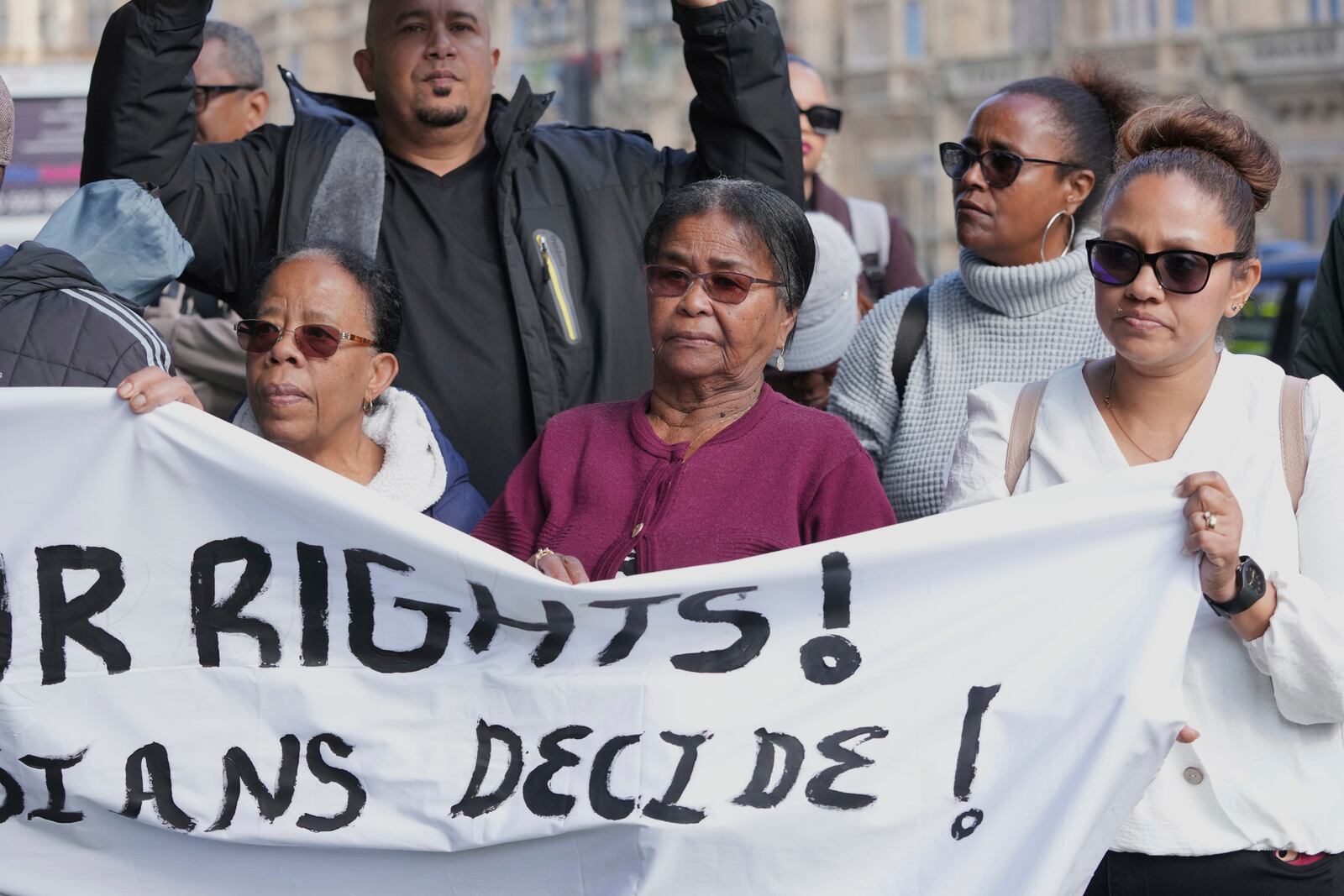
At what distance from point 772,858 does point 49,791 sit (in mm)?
1281

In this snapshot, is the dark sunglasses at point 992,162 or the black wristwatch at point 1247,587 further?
the dark sunglasses at point 992,162

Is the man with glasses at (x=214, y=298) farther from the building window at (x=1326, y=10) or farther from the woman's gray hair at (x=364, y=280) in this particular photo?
the building window at (x=1326, y=10)

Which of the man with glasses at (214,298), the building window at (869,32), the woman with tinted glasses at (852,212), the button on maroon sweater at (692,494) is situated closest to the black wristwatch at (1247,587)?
the button on maroon sweater at (692,494)

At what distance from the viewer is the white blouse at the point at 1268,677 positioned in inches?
110

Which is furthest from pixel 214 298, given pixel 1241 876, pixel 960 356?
pixel 1241 876

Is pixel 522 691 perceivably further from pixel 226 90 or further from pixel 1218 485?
pixel 226 90

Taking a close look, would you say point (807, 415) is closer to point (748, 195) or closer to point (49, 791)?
point (748, 195)

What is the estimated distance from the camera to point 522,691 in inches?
121

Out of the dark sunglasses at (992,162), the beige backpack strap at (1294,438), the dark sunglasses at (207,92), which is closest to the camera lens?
the beige backpack strap at (1294,438)

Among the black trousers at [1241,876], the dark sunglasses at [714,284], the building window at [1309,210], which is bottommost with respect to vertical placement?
the building window at [1309,210]

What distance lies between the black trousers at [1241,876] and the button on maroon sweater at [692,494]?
72 centimetres

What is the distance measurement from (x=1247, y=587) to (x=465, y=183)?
7.79 ft

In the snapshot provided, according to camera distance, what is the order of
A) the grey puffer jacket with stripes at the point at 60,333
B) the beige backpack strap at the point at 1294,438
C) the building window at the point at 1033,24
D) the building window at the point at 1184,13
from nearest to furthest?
the beige backpack strap at the point at 1294,438 < the grey puffer jacket with stripes at the point at 60,333 < the building window at the point at 1184,13 < the building window at the point at 1033,24

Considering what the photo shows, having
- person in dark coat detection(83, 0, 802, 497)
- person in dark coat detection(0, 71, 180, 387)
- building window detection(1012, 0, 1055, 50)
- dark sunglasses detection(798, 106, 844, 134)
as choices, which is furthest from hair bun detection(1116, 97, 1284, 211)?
building window detection(1012, 0, 1055, 50)
